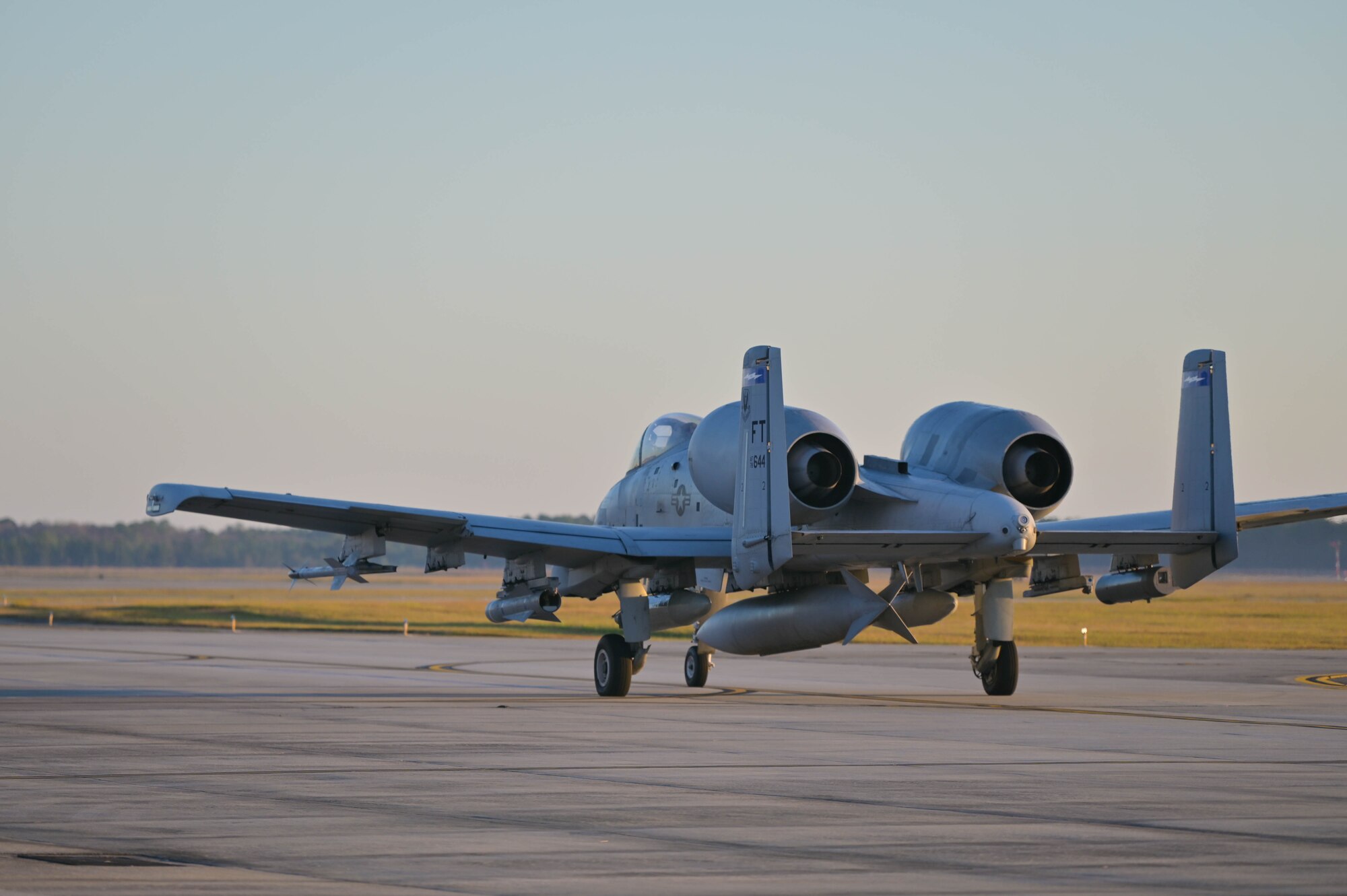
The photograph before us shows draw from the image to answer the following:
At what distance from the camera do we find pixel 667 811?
11.5m

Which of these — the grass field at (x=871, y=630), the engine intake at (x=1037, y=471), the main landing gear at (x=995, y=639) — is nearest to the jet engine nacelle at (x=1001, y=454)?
the engine intake at (x=1037, y=471)

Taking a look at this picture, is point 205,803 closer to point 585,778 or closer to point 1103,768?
point 585,778

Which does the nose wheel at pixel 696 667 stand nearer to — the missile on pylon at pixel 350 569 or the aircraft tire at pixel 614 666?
the aircraft tire at pixel 614 666

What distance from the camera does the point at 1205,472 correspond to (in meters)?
22.8

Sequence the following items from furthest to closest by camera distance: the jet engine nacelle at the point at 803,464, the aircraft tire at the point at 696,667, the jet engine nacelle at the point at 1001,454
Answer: the aircraft tire at the point at 696,667
the jet engine nacelle at the point at 1001,454
the jet engine nacelle at the point at 803,464

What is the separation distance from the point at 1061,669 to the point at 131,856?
82.2ft

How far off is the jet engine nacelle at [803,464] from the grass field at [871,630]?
2343cm

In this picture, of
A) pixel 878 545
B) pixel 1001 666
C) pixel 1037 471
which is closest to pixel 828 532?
pixel 878 545

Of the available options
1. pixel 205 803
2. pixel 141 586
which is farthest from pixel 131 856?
pixel 141 586

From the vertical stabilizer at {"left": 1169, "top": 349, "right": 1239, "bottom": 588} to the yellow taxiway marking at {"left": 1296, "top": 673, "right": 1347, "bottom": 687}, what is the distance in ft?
19.6

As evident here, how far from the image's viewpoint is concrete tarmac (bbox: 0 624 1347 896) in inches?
356

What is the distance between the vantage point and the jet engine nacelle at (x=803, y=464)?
22.6 meters

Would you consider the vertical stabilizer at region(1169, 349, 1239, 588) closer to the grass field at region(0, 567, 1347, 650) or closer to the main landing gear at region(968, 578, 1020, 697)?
the main landing gear at region(968, 578, 1020, 697)

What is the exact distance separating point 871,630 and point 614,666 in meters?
31.9
